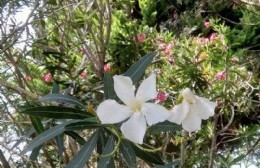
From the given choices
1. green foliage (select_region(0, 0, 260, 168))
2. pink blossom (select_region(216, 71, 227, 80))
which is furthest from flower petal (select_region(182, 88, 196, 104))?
pink blossom (select_region(216, 71, 227, 80))

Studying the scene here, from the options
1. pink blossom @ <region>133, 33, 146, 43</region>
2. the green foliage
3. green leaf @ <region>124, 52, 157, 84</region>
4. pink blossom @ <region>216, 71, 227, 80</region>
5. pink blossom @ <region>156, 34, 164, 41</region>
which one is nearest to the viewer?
green leaf @ <region>124, 52, 157, 84</region>

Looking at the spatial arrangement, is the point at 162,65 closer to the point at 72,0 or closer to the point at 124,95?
the point at 72,0

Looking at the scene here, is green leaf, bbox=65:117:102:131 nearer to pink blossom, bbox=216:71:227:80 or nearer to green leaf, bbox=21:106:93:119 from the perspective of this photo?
green leaf, bbox=21:106:93:119

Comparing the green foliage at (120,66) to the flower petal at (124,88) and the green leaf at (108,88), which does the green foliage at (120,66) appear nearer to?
the green leaf at (108,88)

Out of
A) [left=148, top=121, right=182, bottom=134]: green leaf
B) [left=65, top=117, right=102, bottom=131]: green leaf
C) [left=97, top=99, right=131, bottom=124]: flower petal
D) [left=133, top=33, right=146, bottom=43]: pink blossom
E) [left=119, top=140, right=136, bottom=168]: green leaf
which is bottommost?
[left=119, top=140, right=136, bottom=168]: green leaf

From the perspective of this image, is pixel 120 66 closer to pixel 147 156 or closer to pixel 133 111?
pixel 147 156

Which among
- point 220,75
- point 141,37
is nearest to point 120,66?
point 141,37

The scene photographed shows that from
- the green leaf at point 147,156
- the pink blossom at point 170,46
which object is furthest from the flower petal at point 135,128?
the pink blossom at point 170,46

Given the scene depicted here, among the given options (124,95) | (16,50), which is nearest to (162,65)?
(16,50)
